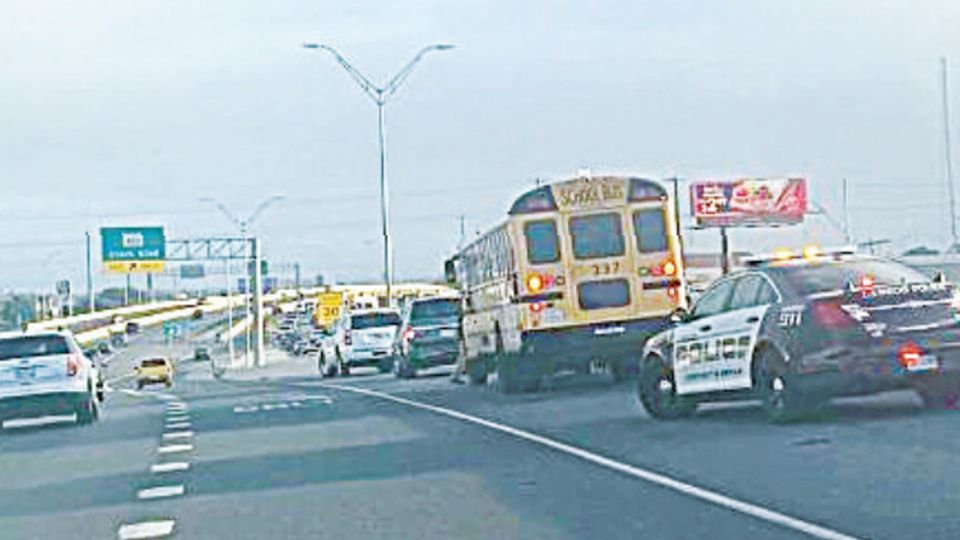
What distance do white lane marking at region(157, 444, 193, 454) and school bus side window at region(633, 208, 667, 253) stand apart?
8548 mm

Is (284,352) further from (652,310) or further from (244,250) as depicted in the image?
(652,310)

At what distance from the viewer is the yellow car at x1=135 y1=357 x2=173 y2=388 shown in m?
71.5

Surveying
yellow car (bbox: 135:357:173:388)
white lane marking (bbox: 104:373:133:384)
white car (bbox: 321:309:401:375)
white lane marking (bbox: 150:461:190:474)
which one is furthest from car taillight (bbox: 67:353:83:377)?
white lane marking (bbox: 104:373:133:384)

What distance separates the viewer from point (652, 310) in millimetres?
28250

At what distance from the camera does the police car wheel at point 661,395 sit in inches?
830

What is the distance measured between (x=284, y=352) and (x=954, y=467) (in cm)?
10334

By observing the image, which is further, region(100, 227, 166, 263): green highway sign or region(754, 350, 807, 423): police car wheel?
region(100, 227, 166, 263): green highway sign

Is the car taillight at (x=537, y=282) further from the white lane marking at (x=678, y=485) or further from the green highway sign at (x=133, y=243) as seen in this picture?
the green highway sign at (x=133, y=243)

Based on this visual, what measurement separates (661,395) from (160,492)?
6772mm

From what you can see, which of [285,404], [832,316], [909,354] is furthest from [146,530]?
[285,404]

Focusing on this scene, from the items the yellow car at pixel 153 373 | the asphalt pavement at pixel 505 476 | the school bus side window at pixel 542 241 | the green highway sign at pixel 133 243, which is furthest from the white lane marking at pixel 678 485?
the green highway sign at pixel 133 243

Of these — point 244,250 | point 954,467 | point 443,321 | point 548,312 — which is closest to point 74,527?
point 954,467

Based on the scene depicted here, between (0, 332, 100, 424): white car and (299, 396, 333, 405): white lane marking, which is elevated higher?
(0, 332, 100, 424): white car

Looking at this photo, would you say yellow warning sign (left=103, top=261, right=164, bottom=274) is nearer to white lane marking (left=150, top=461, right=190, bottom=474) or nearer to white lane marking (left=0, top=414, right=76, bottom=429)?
white lane marking (left=0, top=414, right=76, bottom=429)
